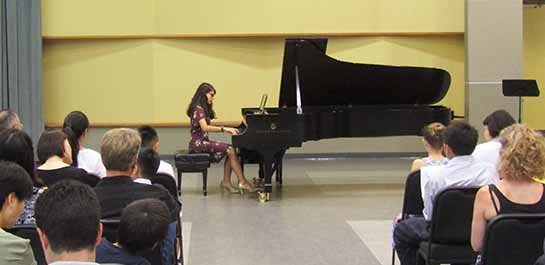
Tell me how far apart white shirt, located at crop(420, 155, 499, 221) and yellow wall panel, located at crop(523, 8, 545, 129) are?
371 inches

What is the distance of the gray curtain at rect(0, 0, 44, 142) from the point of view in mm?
11453

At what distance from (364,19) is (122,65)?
3822 mm

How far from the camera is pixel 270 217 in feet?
23.8

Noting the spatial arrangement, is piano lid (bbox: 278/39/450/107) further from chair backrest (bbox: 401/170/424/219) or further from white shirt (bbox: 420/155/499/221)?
white shirt (bbox: 420/155/499/221)

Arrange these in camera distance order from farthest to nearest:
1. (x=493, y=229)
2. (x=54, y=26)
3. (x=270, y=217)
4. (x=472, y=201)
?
(x=54, y=26) → (x=270, y=217) → (x=472, y=201) → (x=493, y=229)

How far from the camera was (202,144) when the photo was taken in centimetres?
866

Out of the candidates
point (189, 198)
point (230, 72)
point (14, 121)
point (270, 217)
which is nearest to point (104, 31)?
point (230, 72)

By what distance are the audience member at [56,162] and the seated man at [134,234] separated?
148 cm

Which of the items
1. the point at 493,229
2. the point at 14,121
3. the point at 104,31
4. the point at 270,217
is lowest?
the point at 270,217

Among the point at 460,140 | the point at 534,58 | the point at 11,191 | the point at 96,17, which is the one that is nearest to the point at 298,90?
the point at 460,140

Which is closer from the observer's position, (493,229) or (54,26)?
(493,229)

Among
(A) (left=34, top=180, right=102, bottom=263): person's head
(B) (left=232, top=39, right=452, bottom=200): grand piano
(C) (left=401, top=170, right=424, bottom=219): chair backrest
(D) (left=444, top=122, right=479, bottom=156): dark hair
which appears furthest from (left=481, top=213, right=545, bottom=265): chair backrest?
(B) (left=232, top=39, right=452, bottom=200): grand piano

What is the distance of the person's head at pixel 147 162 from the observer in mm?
4543

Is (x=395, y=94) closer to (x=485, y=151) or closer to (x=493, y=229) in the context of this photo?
(x=485, y=151)
